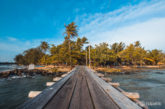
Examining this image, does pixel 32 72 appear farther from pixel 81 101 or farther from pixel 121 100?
pixel 121 100

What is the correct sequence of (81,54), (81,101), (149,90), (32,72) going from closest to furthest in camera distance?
→ (81,101)
(149,90)
(32,72)
(81,54)

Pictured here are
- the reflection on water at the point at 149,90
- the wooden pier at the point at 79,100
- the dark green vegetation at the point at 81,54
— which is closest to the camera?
the wooden pier at the point at 79,100

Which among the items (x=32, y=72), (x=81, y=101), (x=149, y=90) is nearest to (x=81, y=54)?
(x=32, y=72)

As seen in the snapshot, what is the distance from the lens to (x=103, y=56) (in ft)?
112

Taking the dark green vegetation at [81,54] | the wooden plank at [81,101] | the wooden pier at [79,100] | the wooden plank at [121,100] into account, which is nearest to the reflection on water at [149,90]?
the wooden plank at [121,100]

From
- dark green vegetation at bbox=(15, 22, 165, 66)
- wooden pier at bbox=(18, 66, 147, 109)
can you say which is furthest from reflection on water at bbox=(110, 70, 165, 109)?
dark green vegetation at bbox=(15, 22, 165, 66)

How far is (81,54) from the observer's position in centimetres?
3903

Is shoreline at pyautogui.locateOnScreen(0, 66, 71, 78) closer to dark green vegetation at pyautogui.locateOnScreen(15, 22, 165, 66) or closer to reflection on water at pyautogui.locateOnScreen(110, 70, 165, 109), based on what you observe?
dark green vegetation at pyautogui.locateOnScreen(15, 22, 165, 66)

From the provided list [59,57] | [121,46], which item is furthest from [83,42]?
[121,46]

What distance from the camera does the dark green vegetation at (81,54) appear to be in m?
30.7

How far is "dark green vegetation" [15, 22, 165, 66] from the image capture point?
30734mm

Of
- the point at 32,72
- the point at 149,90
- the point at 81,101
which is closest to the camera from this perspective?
the point at 81,101

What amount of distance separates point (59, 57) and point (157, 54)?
71.0 metres

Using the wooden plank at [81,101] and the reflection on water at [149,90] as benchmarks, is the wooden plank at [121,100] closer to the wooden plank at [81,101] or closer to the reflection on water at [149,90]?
the wooden plank at [81,101]
